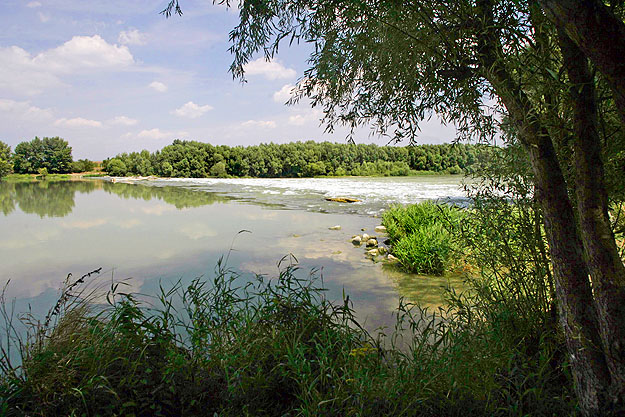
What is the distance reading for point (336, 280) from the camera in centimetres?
699

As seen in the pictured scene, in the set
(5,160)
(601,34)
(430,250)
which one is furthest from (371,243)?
(5,160)

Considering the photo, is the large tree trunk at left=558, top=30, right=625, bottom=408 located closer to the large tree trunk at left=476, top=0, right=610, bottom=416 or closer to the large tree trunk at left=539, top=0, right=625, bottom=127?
the large tree trunk at left=476, top=0, right=610, bottom=416

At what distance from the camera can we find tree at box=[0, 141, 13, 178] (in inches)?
1946

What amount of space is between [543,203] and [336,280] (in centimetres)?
514

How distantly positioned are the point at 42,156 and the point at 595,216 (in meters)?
70.4

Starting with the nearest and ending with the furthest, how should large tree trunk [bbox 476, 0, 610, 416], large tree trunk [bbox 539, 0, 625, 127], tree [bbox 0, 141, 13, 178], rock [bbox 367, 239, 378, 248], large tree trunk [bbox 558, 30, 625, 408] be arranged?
1. large tree trunk [bbox 539, 0, 625, 127]
2. large tree trunk [bbox 558, 30, 625, 408]
3. large tree trunk [bbox 476, 0, 610, 416]
4. rock [bbox 367, 239, 378, 248]
5. tree [bbox 0, 141, 13, 178]

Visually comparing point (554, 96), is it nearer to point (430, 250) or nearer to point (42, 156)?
point (430, 250)

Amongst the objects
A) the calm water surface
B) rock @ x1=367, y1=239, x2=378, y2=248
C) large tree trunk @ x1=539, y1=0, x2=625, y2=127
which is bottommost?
the calm water surface

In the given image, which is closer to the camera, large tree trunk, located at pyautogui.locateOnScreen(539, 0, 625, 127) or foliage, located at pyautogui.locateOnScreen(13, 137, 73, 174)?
large tree trunk, located at pyautogui.locateOnScreen(539, 0, 625, 127)

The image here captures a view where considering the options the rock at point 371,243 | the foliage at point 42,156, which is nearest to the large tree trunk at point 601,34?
the rock at point 371,243

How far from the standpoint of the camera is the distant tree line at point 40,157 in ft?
180

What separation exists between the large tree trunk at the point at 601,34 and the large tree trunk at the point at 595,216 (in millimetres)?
420

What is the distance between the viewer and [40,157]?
2251 inches

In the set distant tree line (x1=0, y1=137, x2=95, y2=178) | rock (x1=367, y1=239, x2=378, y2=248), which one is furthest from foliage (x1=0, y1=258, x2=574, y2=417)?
distant tree line (x1=0, y1=137, x2=95, y2=178)
